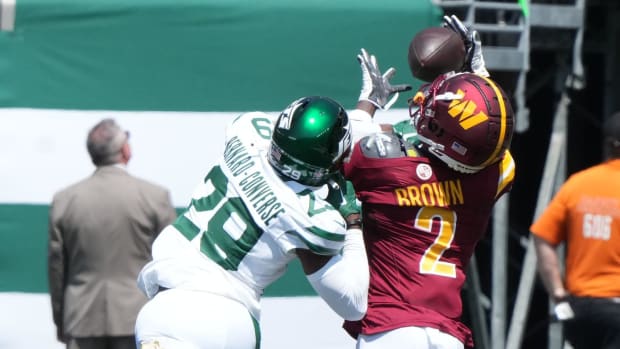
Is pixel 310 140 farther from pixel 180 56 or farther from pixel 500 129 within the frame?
pixel 180 56

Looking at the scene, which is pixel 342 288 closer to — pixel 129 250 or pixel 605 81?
pixel 129 250

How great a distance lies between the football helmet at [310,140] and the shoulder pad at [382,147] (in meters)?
0.31

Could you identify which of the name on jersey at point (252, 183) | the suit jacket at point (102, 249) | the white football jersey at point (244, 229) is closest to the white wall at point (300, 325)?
the suit jacket at point (102, 249)

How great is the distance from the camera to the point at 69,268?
5.55 meters

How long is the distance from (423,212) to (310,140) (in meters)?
0.61

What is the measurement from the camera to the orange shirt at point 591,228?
5312 mm

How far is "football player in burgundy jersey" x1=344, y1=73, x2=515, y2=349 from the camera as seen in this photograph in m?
3.89

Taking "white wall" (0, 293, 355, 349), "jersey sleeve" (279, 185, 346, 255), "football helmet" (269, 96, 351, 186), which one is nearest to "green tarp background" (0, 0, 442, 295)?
"white wall" (0, 293, 355, 349)

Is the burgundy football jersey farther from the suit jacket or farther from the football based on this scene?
the suit jacket

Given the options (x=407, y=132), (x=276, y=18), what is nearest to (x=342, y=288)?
(x=407, y=132)

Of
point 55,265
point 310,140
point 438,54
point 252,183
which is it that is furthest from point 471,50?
point 55,265

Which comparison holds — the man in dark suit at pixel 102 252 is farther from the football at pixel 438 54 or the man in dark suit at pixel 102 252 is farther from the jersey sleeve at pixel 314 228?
the jersey sleeve at pixel 314 228

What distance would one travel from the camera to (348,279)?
3600 millimetres

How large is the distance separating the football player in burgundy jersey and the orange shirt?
4.74 feet
